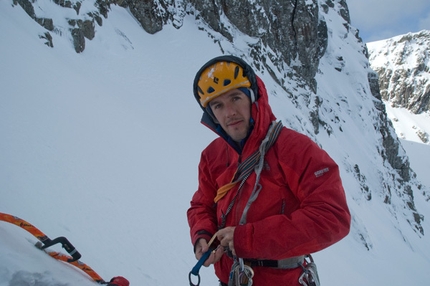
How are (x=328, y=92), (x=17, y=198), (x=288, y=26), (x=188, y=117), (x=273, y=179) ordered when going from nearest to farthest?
(x=273, y=179), (x=17, y=198), (x=188, y=117), (x=288, y=26), (x=328, y=92)

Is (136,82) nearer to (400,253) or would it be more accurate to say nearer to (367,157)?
(400,253)

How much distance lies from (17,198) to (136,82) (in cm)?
828

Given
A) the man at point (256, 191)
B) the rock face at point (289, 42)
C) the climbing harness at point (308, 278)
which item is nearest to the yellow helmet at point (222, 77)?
the man at point (256, 191)

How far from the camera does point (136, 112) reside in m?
8.66

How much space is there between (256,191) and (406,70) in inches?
6175

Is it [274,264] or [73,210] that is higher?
[73,210]

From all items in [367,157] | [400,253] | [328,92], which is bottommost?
[400,253]

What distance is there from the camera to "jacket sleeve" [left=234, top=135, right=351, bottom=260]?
4.73 feet

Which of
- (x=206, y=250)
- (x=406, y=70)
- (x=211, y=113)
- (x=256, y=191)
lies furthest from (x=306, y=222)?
(x=406, y=70)

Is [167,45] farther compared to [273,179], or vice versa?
[167,45]

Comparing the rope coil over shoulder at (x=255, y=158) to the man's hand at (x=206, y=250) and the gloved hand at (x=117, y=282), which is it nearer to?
the man's hand at (x=206, y=250)

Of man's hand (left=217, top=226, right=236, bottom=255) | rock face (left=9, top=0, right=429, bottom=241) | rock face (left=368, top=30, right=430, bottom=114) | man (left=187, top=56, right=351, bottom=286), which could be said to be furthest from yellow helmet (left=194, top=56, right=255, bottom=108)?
rock face (left=368, top=30, right=430, bottom=114)

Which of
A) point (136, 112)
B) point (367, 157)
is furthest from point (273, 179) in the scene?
point (367, 157)

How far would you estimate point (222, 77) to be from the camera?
71.9 inches
